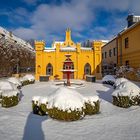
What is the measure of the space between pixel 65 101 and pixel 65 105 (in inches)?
8.4

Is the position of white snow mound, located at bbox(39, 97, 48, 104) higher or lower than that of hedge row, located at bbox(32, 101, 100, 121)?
higher

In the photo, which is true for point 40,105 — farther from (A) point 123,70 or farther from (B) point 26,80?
(A) point 123,70

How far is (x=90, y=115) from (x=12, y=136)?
383cm

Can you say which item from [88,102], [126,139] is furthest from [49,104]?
[126,139]

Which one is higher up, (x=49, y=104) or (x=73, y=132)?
(x=49, y=104)

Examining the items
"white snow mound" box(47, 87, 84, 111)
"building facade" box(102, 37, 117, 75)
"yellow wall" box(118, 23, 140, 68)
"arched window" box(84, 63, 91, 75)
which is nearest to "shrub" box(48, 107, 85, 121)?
"white snow mound" box(47, 87, 84, 111)

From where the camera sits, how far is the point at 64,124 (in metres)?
7.43

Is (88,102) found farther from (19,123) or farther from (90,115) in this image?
(19,123)

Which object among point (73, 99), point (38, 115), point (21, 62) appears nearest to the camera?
point (73, 99)

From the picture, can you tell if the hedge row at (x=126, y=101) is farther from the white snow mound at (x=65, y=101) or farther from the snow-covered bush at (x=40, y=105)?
the snow-covered bush at (x=40, y=105)

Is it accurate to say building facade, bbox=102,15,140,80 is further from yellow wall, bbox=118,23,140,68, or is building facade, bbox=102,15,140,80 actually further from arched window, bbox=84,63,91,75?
arched window, bbox=84,63,91,75

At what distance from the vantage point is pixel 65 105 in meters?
7.79

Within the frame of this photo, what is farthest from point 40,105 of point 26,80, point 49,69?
point 49,69

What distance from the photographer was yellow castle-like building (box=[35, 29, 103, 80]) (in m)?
30.8
